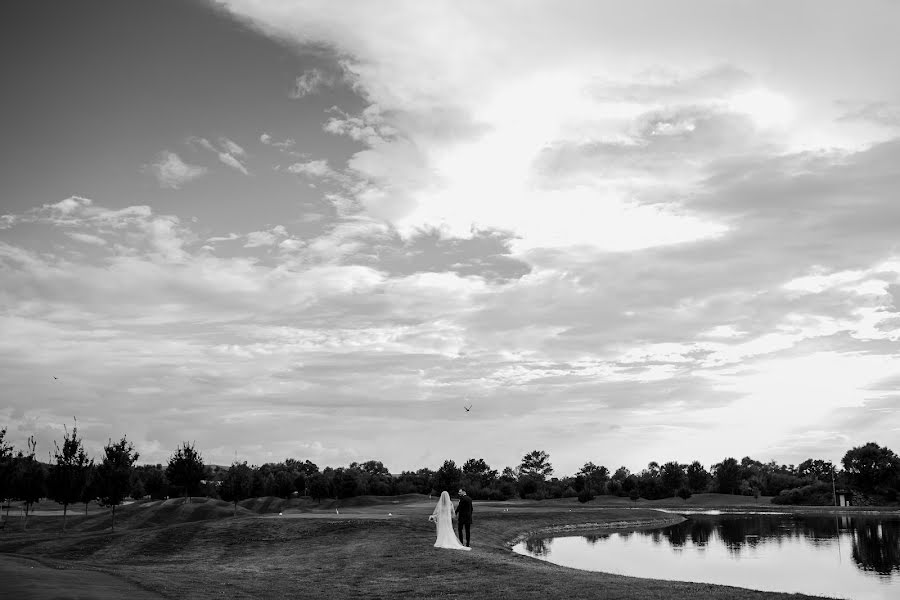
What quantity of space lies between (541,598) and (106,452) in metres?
49.9

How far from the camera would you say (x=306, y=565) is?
103 feet

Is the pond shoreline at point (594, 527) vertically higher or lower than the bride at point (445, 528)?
lower

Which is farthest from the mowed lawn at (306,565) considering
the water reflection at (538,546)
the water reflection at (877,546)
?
the water reflection at (877,546)

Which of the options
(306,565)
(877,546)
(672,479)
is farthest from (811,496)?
(306,565)

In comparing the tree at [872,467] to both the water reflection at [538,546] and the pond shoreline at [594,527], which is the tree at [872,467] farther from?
the water reflection at [538,546]

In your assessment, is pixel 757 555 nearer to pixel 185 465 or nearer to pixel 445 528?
pixel 445 528

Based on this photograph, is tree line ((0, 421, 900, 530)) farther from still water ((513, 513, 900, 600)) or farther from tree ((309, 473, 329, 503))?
still water ((513, 513, 900, 600))

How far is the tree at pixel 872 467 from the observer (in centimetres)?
11900

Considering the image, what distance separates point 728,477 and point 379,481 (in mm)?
73134

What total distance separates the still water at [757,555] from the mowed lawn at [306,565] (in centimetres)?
609

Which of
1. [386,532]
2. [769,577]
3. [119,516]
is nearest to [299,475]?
[119,516]

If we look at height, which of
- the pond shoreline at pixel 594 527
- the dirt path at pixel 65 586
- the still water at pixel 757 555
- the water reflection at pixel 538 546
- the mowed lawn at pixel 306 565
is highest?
the dirt path at pixel 65 586

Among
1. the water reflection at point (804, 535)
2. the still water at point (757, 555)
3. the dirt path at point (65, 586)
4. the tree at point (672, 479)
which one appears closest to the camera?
the dirt path at point (65, 586)

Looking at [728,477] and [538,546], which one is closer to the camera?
[538,546]
